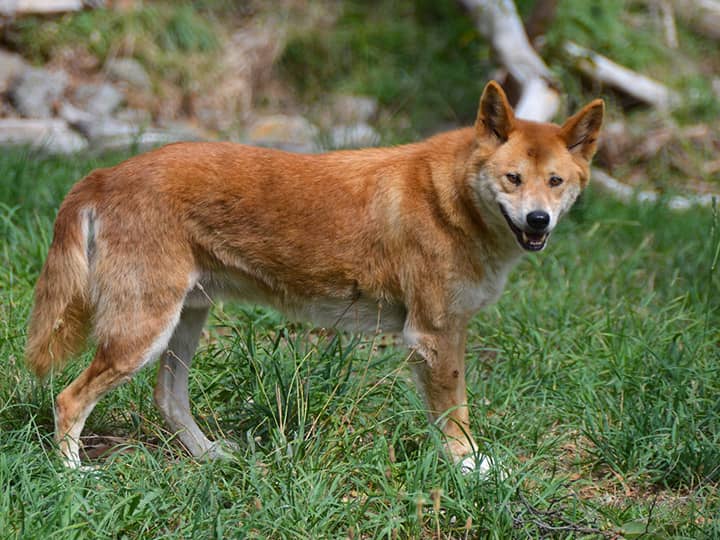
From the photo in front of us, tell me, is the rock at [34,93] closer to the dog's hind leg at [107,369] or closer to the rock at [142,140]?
the rock at [142,140]

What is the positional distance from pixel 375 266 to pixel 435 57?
24.8 ft

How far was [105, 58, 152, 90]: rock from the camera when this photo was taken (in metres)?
10.2

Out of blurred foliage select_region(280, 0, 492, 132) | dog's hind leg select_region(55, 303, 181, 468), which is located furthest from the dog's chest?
blurred foliage select_region(280, 0, 492, 132)

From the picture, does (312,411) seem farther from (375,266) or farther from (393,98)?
(393,98)

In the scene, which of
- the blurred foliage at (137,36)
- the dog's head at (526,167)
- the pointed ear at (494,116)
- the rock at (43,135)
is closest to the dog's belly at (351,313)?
the dog's head at (526,167)

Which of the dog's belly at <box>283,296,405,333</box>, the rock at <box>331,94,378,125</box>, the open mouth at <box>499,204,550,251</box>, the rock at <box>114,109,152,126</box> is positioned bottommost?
the rock at <box>331,94,378,125</box>

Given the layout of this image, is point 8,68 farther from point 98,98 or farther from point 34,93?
point 98,98

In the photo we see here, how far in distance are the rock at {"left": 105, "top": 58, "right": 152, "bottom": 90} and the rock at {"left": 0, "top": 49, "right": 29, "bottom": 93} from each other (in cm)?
93

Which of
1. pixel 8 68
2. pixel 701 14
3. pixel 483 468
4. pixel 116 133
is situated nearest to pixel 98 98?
pixel 8 68

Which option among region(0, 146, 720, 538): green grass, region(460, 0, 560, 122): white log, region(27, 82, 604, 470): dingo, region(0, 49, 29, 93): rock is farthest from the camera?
region(0, 49, 29, 93): rock

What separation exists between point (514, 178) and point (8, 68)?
293 inches

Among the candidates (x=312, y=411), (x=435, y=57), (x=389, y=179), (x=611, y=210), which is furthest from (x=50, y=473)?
(x=435, y=57)

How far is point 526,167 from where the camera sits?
4152mm

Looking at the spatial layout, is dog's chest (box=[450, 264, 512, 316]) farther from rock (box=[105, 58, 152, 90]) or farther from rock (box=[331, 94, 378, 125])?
rock (box=[105, 58, 152, 90])
